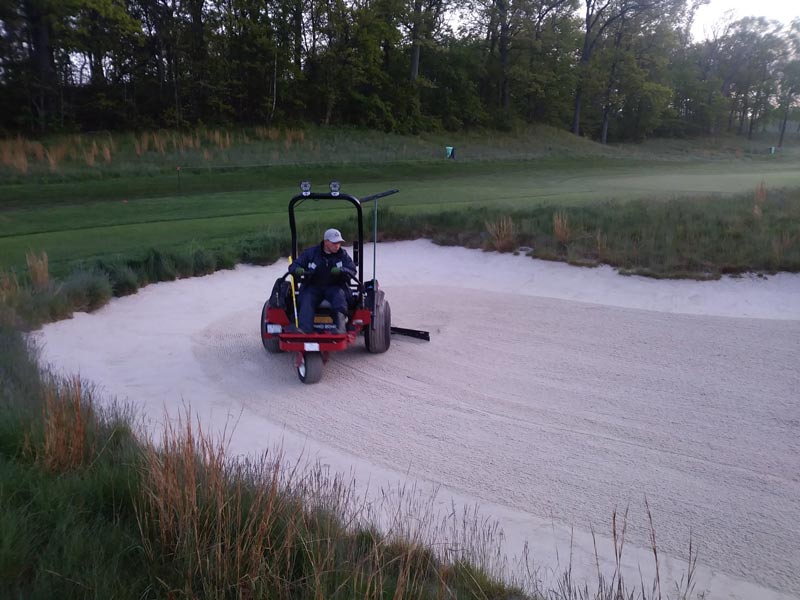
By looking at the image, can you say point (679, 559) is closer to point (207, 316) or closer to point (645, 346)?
point (645, 346)

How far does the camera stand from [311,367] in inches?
340

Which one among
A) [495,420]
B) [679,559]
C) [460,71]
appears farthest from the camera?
[460,71]

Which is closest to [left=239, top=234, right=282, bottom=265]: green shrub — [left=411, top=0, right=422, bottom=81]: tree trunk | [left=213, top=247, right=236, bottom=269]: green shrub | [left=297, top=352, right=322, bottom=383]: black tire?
[left=213, top=247, right=236, bottom=269]: green shrub

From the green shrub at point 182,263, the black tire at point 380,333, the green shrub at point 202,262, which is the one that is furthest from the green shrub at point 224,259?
the black tire at point 380,333

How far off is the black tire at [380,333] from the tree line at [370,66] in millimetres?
29264

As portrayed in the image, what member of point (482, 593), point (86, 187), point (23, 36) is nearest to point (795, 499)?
point (482, 593)

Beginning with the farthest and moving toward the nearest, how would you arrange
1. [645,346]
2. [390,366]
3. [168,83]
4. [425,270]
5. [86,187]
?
[168,83] < [86,187] < [425,270] < [645,346] < [390,366]

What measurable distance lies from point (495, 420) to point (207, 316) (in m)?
6.03

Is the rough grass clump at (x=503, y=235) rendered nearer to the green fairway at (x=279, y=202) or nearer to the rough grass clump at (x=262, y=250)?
the green fairway at (x=279, y=202)

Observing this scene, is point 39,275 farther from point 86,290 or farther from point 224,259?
point 224,259

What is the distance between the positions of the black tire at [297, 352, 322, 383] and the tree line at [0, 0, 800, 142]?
97.8 feet

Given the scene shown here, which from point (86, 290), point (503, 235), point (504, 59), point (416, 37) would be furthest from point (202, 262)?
point (504, 59)

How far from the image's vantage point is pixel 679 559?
527 centimetres

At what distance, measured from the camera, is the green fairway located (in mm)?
15906
